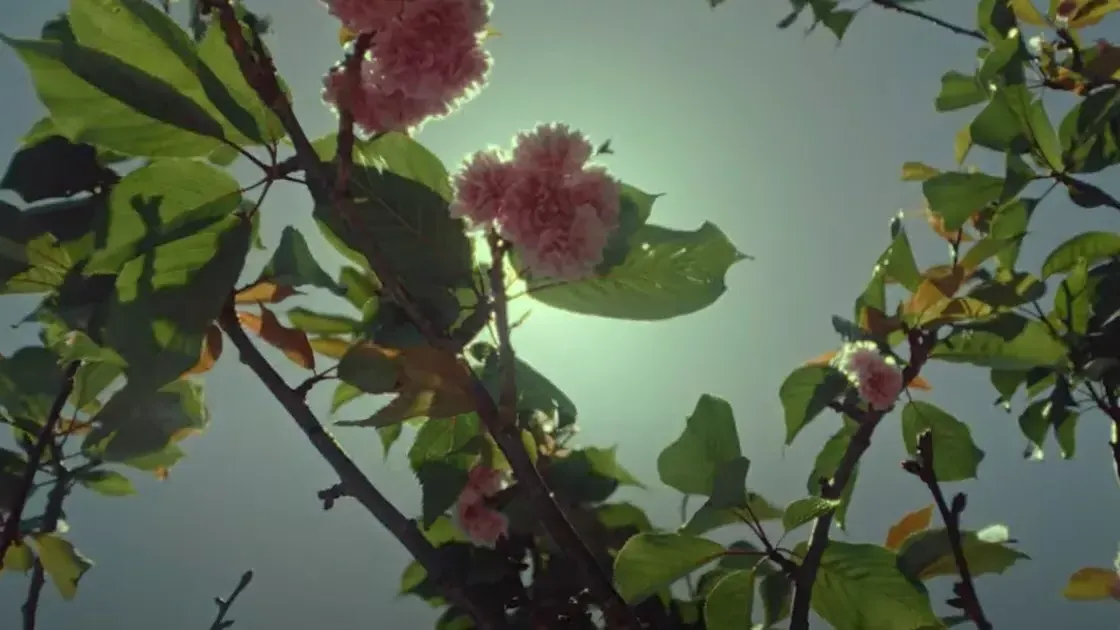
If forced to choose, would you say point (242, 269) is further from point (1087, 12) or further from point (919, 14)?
point (1087, 12)

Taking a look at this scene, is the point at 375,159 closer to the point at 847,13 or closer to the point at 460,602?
the point at 460,602

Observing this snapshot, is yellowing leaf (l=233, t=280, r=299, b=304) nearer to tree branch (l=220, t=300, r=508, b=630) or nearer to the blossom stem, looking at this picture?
tree branch (l=220, t=300, r=508, b=630)

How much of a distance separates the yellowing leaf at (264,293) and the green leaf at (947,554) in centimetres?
36

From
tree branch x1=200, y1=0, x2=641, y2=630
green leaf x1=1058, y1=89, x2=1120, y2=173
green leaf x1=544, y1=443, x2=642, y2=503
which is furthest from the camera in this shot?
green leaf x1=1058, y1=89, x2=1120, y2=173

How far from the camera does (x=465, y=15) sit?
1.24 feet

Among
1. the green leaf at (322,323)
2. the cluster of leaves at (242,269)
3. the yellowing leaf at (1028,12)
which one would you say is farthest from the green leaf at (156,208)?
the yellowing leaf at (1028,12)

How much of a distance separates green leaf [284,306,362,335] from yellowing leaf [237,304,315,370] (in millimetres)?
17

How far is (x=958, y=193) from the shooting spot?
656mm

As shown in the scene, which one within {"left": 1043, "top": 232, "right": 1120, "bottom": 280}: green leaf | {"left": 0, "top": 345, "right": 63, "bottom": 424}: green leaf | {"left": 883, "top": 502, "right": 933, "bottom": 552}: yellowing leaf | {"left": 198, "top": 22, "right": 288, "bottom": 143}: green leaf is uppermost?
{"left": 1043, "top": 232, "right": 1120, "bottom": 280}: green leaf

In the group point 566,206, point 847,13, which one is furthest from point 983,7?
point 566,206

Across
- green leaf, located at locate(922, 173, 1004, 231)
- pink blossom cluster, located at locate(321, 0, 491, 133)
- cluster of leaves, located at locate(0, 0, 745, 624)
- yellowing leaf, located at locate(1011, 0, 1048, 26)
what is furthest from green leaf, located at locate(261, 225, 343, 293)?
yellowing leaf, located at locate(1011, 0, 1048, 26)

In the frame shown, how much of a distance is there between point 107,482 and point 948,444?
614 millimetres

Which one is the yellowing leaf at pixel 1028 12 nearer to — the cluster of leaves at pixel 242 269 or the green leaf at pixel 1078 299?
the green leaf at pixel 1078 299

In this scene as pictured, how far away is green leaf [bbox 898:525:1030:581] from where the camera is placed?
0.45 m
